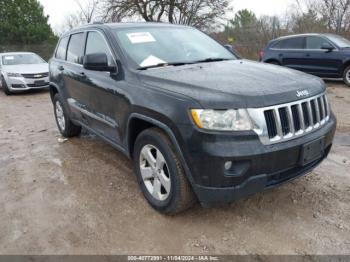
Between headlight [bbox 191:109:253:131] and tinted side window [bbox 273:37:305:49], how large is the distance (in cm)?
880

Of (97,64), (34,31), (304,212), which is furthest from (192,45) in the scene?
(34,31)

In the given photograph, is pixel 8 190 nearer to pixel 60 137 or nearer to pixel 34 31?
pixel 60 137

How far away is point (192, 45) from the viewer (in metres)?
3.92

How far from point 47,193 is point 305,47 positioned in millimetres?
8970

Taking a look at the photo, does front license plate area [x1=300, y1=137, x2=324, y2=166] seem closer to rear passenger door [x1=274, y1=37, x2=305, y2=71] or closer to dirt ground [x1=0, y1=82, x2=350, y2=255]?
dirt ground [x1=0, y1=82, x2=350, y2=255]

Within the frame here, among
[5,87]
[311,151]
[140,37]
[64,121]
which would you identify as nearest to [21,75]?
[5,87]

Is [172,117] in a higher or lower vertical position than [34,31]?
lower

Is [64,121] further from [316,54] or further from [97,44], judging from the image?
[316,54]

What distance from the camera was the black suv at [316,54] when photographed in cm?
945

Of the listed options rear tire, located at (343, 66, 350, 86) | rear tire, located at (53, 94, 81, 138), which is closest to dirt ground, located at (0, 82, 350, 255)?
rear tire, located at (53, 94, 81, 138)

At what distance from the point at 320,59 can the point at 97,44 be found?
783 cm

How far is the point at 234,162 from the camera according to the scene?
246 cm

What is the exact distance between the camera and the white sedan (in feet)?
34.9

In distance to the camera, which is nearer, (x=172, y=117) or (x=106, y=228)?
(x=172, y=117)
